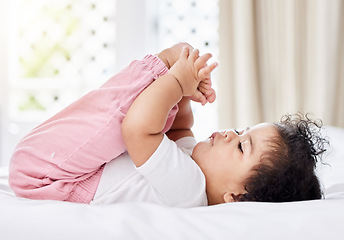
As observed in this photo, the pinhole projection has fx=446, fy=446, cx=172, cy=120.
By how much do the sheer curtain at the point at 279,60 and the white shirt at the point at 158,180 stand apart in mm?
1656

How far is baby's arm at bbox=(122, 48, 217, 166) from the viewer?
37.3 inches

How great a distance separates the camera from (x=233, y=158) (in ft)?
3.47

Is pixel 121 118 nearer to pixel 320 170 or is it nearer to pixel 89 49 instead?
pixel 320 170

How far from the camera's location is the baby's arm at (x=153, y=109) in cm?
95

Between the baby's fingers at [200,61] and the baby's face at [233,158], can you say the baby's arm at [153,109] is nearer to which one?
the baby's fingers at [200,61]

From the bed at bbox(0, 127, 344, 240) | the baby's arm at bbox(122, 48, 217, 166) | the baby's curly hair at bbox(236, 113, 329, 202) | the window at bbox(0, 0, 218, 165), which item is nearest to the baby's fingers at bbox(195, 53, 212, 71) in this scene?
the baby's arm at bbox(122, 48, 217, 166)

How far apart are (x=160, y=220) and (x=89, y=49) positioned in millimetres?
3122

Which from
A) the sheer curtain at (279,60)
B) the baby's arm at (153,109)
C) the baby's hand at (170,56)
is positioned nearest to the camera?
the baby's arm at (153,109)

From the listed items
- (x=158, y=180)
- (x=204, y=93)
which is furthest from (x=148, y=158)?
(x=204, y=93)

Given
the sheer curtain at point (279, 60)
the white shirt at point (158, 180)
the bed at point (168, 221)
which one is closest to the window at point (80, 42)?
the sheer curtain at point (279, 60)

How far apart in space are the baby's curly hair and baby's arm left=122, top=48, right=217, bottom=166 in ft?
0.79

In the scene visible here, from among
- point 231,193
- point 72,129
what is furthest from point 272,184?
point 72,129

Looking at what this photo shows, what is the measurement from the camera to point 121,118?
1.01 m

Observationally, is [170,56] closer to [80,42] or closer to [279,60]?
[279,60]
